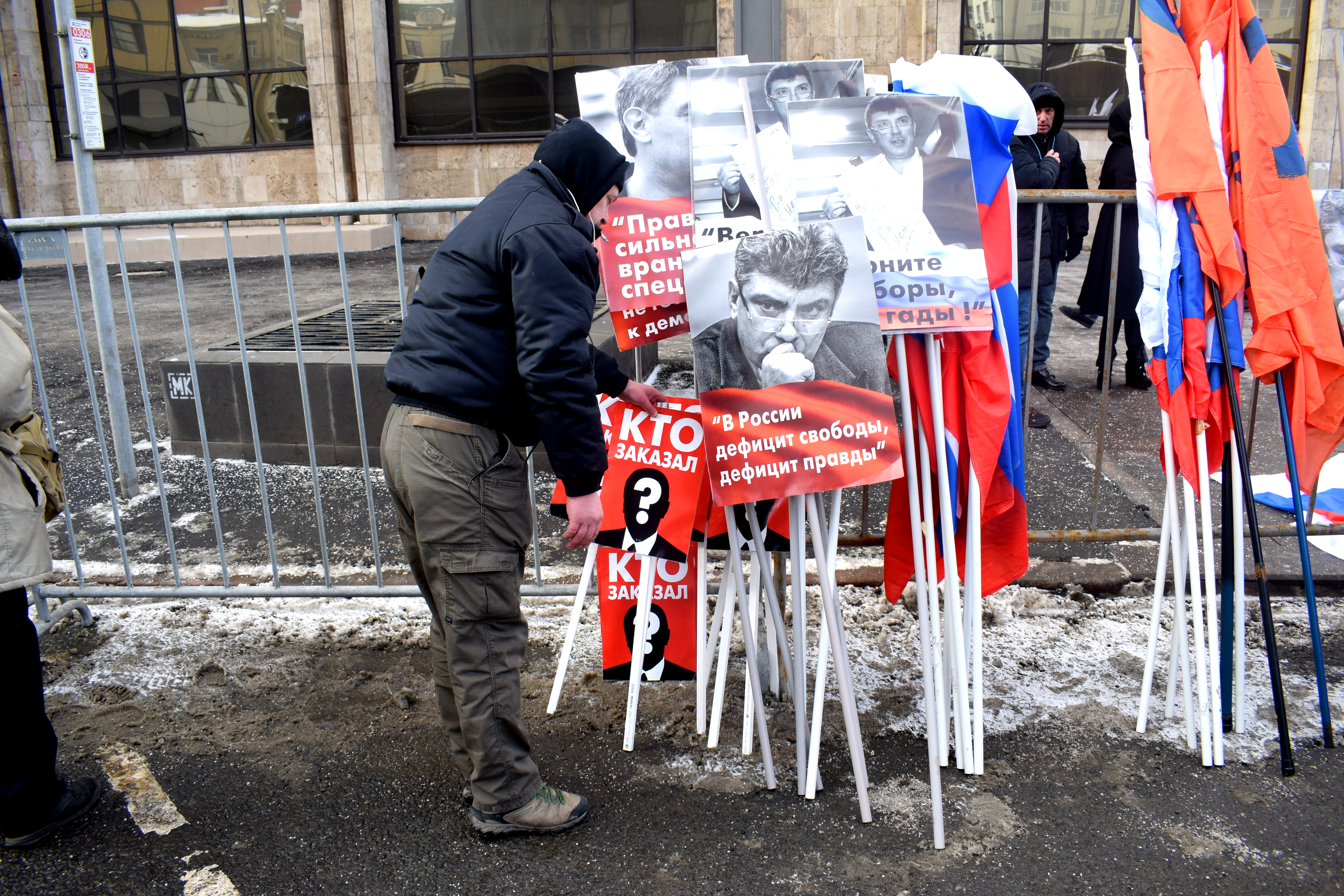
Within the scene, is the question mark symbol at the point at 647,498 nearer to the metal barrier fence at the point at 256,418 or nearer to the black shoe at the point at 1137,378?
the metal barrier fence at the point at 256,418

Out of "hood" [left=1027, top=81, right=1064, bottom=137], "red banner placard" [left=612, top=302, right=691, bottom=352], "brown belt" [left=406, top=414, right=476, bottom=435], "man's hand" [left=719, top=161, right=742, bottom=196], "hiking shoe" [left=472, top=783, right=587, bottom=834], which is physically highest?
"hood" [left=1027, top=81, right=1064, bottom=137]

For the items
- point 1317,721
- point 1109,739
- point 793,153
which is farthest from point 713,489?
point 1317,721

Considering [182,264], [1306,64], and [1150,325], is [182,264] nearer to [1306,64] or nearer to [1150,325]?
[1150,325]

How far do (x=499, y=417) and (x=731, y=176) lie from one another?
94 cm

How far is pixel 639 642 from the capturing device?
3238 millimetres

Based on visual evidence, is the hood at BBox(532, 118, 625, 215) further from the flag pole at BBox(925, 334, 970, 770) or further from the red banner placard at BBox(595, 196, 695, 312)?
the flag pole at BBox(925, 334, 970, 770)

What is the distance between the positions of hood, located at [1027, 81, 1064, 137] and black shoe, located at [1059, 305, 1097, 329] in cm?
152

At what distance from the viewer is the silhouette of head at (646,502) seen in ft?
10.2

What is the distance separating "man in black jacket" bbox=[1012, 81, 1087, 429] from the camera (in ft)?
20.7

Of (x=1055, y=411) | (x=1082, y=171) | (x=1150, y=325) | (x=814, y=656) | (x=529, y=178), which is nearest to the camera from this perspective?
(x=529, y=178)

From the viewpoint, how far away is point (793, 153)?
107 inches

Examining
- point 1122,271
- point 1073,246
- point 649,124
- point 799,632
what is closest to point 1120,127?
point 1073,246

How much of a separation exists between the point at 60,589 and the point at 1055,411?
Answer: 5968mm

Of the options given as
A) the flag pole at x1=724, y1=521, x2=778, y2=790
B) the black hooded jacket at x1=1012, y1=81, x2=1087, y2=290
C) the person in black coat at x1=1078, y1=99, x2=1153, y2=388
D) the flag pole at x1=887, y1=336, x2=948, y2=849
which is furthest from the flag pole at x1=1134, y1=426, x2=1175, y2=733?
the person in black coat at x1=1078, y1=99, x2=1153, y2=388
